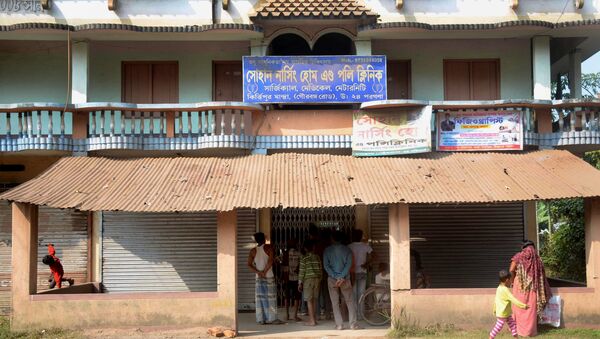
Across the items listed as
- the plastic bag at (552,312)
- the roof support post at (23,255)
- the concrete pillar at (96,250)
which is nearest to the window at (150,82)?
the concrete pillar at (96,250)

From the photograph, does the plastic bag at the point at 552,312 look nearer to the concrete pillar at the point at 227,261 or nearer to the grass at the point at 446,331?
the grass at the point at 446,331

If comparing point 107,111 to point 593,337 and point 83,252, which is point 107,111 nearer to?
point 83,252

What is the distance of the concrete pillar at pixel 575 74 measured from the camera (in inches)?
527

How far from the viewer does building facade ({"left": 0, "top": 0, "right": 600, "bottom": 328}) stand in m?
10.0

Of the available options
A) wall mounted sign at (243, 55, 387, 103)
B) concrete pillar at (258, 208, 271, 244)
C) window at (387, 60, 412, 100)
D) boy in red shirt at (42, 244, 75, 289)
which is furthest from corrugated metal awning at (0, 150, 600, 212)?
window at (387, 60, 412, 100)

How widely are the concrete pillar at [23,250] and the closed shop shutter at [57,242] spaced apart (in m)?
2.25

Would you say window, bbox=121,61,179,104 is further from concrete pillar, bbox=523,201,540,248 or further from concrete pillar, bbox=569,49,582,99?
concrete pillar, bbox=569,49,582,99

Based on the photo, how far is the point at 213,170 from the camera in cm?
1115

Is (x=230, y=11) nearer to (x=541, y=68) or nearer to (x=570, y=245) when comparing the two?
(x=541, y=68)

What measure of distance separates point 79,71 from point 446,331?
7977mm

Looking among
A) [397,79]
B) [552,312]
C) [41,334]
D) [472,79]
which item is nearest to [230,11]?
[397,79]

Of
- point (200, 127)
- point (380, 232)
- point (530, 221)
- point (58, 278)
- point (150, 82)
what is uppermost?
point (150, 82)

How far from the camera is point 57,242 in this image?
1259 cm

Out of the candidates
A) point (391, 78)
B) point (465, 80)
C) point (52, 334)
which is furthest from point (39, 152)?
point (465, 80)
